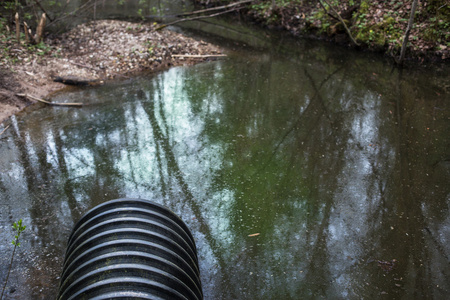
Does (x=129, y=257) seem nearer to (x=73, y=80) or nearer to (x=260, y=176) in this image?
(x=260, y=176)

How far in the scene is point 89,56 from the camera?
10.8m

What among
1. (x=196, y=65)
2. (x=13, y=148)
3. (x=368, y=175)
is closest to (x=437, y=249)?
(x=368, y=175)

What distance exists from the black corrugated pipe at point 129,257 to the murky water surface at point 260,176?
132 cm

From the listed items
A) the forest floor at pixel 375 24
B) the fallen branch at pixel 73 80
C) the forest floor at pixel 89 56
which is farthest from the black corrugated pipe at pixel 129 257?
the forest floor at pixel 375 24

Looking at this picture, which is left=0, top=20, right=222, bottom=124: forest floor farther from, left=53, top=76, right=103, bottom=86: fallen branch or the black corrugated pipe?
the black corrugated pipe

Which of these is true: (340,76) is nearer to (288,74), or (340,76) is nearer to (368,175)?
(288,74)

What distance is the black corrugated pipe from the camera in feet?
8.71

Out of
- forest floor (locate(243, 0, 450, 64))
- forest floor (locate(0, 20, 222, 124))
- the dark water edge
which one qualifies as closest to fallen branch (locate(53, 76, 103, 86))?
forest floor (locate(0, 20, 222, 124))

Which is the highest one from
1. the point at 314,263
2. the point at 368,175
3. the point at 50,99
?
the point at 50,99

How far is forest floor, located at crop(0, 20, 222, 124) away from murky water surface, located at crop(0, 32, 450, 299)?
763 millimetres

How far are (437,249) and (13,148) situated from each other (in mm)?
7377

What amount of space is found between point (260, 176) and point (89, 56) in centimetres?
723

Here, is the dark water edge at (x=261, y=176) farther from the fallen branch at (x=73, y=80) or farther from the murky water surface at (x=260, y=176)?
the fallen branch at (x=73, y=80)

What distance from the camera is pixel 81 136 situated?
7387 millimetres
